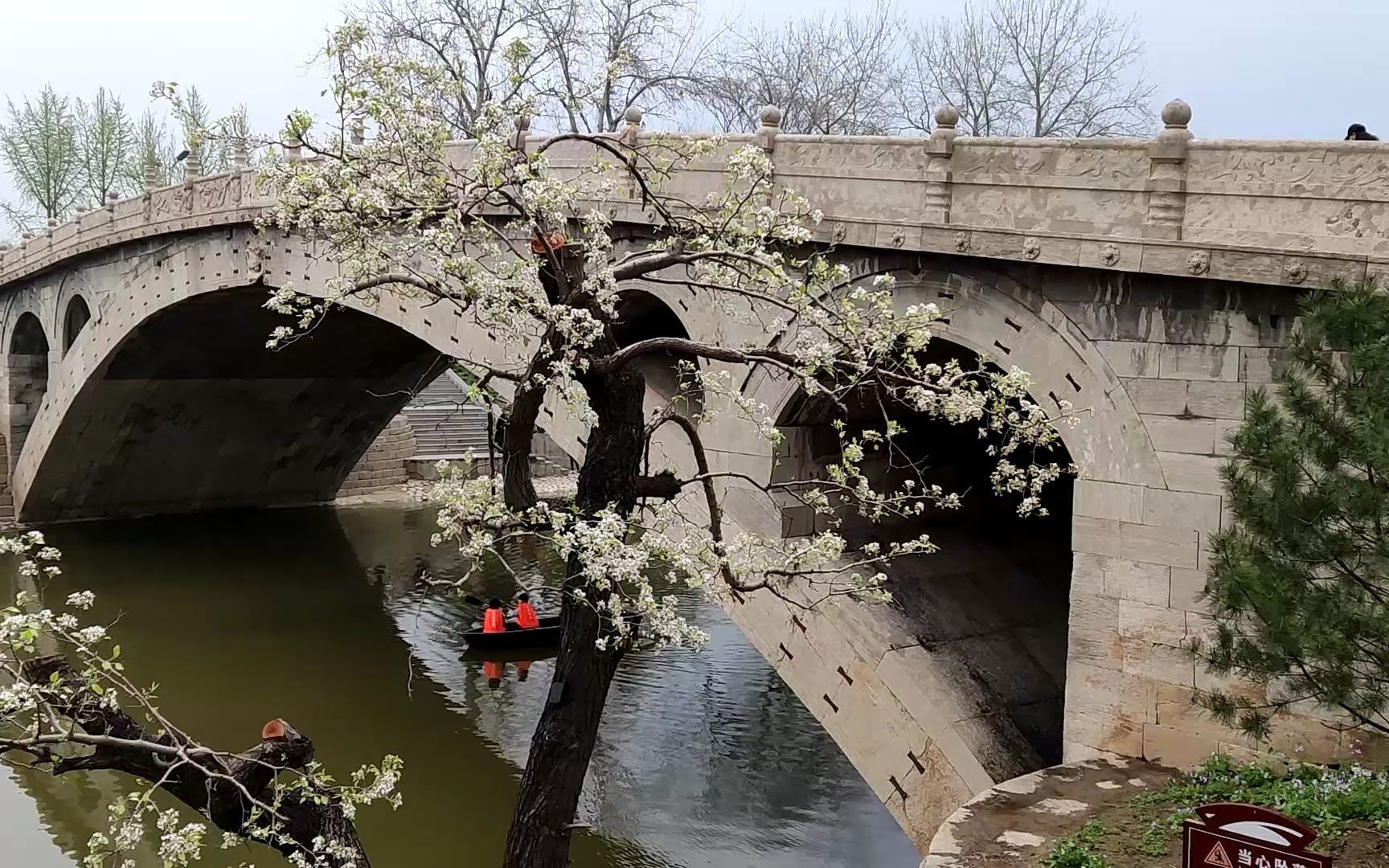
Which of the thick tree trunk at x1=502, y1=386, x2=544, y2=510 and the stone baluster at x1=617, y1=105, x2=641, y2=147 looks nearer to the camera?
the thick tree trunk at x1=502, y1=386, x2=544, y2=510

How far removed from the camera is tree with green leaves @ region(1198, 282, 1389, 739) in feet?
16.9

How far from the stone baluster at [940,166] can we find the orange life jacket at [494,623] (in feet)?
33.3

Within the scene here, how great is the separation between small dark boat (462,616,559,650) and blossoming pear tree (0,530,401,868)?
9.83 m

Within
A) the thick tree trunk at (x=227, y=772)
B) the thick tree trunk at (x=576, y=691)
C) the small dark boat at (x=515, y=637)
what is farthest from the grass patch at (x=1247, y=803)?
the small dark boat at (x=515, y=637)

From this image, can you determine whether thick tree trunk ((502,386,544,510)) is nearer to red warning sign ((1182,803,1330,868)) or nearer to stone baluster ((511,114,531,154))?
stone baluster ((511,114,531,154))

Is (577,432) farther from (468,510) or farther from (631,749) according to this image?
(468,510)

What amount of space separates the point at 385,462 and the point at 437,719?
17090mm

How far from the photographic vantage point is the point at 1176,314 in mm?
7422

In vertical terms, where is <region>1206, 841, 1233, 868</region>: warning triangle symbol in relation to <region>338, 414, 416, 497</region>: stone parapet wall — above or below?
below

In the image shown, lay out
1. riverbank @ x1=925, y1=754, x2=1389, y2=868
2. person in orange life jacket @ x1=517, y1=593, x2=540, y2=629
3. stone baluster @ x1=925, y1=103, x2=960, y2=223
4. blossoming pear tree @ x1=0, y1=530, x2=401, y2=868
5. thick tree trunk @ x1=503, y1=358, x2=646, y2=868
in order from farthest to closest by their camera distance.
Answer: person in orange life jacket @ x1=517, y1=593, x2=540, y2=629 → stone baluster @ x1=925, y1=103, x2=960, y2=223 → thick tree trunk @ x1=503, y1=358, x2=646, y2=868 → riverbank @ x1=925, y1=754, x2=1389, y2=868 → blossoming pear tree @ x1=0, y1=530, x2=401, y2=868

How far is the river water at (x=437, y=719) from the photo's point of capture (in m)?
11.6

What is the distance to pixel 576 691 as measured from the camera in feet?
24.5

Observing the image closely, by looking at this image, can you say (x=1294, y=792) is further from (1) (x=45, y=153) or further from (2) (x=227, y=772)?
(1) (x=45, y=153)

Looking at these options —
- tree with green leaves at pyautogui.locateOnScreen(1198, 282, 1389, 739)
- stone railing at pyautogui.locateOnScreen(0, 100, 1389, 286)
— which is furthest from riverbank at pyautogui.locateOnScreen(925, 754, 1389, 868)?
stone railing at pyautogui.locateOnScreen(0, 100, 1389, 286)
